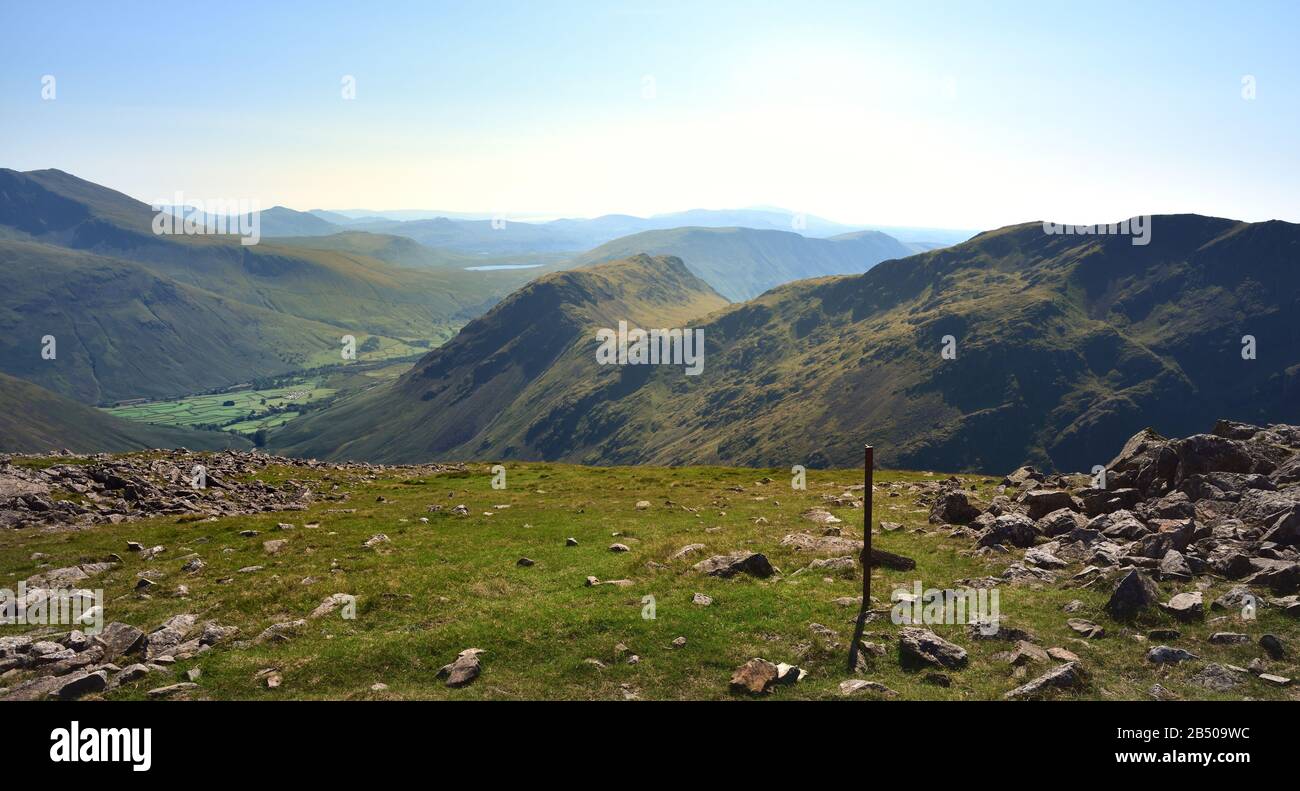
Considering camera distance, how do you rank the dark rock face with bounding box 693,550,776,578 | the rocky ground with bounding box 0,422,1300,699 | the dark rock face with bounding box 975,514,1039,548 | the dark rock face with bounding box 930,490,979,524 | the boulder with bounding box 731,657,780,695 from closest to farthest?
the boulder with bounding box 731,657,780,695, the rocky ground with bounding box 0,422,1300,699, the dark rock face with bounding box 693,550,776,578, the dark rock face with bounding box 975,514,1039,548, the dark rock face with bounding box 930,490,979,524

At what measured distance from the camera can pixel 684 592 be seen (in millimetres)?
26938

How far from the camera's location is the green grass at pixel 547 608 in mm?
19688

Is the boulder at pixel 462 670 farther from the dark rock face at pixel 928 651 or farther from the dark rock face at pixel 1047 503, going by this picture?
the dark rock face at pixel 1047 503

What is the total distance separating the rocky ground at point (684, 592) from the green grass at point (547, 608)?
12cm

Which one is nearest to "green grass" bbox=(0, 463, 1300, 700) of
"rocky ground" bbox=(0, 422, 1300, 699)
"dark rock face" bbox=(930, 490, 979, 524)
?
"rocky ground" bbox=(0, 422, 1300, 699)

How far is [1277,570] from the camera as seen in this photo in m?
23.0

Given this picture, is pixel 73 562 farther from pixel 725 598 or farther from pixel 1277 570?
pixel 1277 570

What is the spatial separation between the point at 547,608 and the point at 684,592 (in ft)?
18.3

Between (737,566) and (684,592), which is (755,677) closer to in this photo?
(684,592)

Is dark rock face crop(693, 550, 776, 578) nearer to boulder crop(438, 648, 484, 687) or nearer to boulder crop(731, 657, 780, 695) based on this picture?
boulder crop(731, 657, 780, 695)

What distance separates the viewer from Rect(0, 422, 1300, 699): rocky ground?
19.7m

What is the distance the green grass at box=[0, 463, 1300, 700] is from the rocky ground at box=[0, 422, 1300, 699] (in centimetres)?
12
